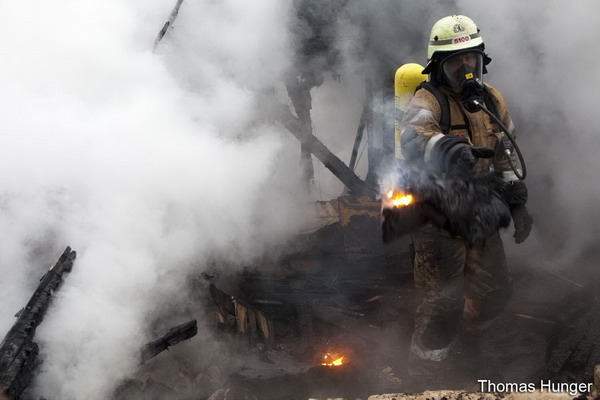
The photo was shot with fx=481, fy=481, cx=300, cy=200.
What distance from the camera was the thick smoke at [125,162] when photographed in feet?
11.0

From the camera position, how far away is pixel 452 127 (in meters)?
3.77

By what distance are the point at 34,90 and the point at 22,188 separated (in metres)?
1.28

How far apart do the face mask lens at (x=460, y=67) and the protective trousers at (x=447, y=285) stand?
113cm

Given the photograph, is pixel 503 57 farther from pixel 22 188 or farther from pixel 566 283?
pixel 22 188

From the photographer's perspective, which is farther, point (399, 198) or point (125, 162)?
point (125, 162)

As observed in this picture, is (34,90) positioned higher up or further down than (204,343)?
higher up

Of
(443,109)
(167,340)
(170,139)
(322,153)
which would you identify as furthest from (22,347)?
(322,153)

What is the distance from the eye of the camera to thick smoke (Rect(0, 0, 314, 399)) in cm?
334

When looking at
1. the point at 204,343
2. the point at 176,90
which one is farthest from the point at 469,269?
the point at 176,90

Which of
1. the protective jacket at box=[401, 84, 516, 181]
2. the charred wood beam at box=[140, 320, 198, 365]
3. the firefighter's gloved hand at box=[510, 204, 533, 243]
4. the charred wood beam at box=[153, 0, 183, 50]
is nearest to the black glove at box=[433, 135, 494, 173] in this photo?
the protective jacket at box=[401, 84, 516, 181]

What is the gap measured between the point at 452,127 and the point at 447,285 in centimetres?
126

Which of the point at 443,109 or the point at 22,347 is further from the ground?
the point at 443,109

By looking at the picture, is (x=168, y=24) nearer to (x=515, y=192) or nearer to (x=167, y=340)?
(x=167, y=340)

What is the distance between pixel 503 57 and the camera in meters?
5.89
